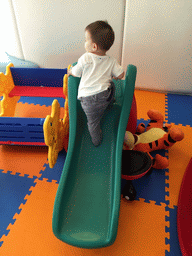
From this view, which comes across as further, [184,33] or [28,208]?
[184,33]

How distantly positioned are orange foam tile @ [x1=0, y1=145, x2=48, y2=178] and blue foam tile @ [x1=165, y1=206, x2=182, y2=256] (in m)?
0.89

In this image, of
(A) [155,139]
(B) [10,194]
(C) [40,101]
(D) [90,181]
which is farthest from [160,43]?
(B) [10,194]

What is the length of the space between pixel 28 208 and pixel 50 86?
44.2 inches

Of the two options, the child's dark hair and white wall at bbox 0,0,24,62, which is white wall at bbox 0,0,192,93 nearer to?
white wall at bbox 0,0,24,62

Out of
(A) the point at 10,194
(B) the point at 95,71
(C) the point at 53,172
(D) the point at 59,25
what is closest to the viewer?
(B) the point at 95,71

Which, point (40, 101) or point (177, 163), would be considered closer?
point (177, 163)

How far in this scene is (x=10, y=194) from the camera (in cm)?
128

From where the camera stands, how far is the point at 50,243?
1070 millimetres

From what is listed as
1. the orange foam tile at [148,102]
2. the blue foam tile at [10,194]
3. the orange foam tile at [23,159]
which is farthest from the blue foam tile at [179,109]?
the blue foam tile at [10,194]

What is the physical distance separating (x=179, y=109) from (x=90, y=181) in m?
1.29

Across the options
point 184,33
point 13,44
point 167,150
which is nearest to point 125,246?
point 167,150

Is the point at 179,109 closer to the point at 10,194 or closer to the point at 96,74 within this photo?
the point at 96,74

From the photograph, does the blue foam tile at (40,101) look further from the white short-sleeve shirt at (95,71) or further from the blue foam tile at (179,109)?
the blue foam tile at (179,109)

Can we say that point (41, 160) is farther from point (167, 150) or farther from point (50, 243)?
point (167, 150)
